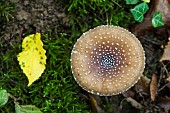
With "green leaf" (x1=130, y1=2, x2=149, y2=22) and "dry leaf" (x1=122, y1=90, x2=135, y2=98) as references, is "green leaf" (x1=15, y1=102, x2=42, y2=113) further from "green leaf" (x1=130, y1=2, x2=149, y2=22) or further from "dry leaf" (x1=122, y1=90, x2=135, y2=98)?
"green leaf" (x1=130, y1=2, x2=149, y2=22)

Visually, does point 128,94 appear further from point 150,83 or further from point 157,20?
point 157,20

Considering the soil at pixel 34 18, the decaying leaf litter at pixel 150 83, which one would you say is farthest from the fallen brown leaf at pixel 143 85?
the soil at pixel 34 18

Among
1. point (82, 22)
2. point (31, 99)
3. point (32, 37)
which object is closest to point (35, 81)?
point (31, 99)

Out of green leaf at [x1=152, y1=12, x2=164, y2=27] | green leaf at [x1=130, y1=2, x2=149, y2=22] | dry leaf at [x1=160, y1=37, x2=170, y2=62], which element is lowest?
dry leaf at [x1=160, y1=37, x2=170, y2=62]

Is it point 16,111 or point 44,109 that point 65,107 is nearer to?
point 44,109

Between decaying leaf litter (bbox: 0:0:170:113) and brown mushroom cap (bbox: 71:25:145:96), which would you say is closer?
brown mushroom cap (bbox: 71:25:145:96)

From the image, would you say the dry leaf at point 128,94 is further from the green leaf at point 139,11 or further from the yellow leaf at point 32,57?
the yellow leaf at point 32,57

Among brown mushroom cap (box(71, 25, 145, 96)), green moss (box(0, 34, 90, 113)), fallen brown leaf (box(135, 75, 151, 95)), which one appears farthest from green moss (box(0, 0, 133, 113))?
fallen brown leaf (box(135, 75, 151, 95))
